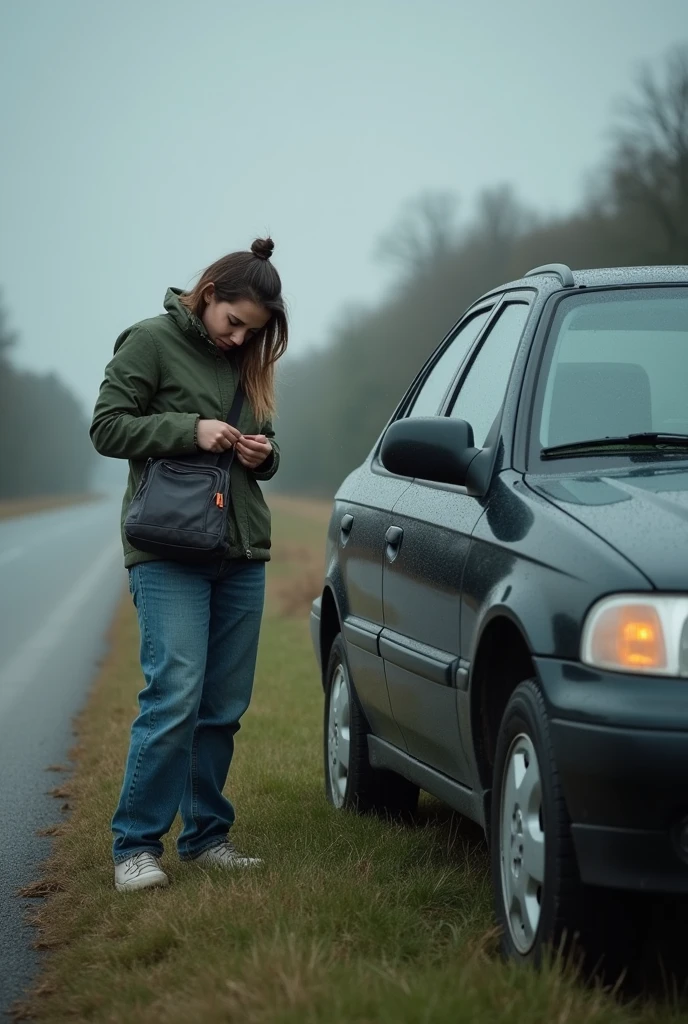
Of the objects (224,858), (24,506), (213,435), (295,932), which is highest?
(213,435)

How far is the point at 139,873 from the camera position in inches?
197

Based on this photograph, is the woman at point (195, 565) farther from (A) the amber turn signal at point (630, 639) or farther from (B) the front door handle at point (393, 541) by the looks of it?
(A) the amber turn signal at point (630, 639)

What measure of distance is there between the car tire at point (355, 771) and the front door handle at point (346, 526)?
1.21 ft

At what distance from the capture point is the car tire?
5727mm

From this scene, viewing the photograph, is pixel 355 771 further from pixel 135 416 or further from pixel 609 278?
pixel 609 278

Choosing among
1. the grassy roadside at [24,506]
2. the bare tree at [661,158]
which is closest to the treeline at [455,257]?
the bare tree at [661,158]

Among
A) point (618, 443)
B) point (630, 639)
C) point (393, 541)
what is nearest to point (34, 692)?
point (393, 541)

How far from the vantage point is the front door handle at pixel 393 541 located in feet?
16.3

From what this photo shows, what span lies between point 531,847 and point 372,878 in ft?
4.07

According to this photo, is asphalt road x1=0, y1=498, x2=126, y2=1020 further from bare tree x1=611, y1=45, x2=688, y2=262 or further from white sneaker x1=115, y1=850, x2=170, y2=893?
bare tree x1=611, y1=45, x2=688, y2=262

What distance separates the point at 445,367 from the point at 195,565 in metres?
1.15

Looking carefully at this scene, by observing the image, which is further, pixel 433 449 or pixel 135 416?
pixel 135 416

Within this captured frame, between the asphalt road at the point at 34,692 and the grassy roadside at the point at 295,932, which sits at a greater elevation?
the grassy roadside at the point at 295,932

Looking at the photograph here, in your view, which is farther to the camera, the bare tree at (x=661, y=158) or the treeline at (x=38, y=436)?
the treeline at (x=38, y=436)
